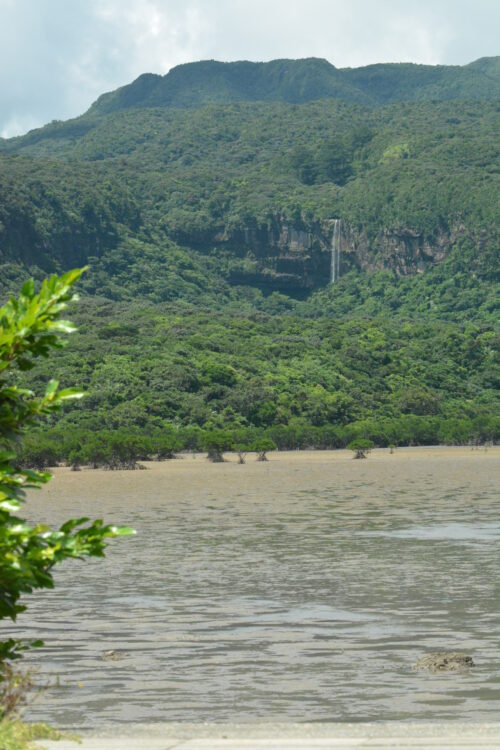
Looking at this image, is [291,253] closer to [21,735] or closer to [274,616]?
[274,616]

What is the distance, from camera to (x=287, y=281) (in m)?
166

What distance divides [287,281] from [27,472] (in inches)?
6313

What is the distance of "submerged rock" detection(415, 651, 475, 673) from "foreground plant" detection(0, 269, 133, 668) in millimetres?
5335

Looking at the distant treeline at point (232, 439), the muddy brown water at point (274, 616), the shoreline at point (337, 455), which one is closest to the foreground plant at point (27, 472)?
the muddy brown water at point (274, 616)

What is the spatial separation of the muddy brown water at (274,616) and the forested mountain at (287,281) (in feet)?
106

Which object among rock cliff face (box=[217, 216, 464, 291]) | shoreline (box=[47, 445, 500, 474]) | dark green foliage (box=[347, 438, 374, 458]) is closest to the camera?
shoreline (box=[47, 445, 500, 474])

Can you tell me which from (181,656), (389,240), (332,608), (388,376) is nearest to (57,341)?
(181,656)

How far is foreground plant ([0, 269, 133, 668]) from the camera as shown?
248 inches

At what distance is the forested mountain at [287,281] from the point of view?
245ft

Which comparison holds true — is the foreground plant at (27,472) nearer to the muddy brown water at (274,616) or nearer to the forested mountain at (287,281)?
the muddy brown water at (274,616)

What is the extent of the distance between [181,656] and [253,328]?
294 ft

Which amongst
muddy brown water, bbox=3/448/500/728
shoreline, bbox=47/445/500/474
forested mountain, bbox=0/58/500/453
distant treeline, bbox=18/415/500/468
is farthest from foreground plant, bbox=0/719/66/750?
forested mountain, bbox=0/58/500/453

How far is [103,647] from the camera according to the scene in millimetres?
13148

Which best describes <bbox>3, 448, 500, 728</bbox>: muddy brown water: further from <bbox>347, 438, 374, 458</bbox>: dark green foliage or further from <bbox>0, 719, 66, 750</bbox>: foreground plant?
<bbox>347, 438, 374, 458</bbox>: dark green foliage
